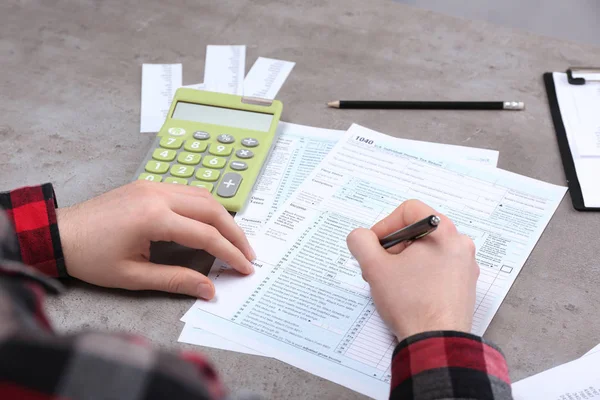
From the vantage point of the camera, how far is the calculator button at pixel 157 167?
0.78 metres

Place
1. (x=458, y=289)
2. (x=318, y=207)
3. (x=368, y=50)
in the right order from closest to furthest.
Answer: (x=458, y=289), (x=318, y=207), (x=368, y=50)

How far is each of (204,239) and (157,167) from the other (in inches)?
6.5

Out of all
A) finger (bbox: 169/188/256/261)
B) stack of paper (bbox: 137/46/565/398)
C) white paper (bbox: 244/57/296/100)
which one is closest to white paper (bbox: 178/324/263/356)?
stack of paper (bbox: 137/46/565/398)

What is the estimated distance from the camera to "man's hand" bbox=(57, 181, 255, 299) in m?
0.65

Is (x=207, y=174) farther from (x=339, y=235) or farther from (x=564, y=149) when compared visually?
(x=564, y=149)

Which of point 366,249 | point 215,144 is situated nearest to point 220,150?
point 215,144

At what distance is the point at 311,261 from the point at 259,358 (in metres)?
0.13

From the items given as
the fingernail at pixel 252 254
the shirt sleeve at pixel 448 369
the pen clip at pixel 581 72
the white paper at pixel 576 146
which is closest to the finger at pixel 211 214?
the fingernail at pixel 252 254

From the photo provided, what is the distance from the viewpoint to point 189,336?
63 centimetres

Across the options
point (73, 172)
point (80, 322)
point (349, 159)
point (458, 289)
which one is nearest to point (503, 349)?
point (458, 289)

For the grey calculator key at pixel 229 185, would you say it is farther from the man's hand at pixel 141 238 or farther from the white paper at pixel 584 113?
the white paper at pixel 584 113

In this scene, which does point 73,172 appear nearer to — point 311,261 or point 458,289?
point 311,261

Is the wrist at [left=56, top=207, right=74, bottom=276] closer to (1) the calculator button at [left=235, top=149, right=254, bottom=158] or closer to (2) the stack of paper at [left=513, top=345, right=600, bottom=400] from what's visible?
(1) the calculator button at [left=235, top=149, right=254, bottom=158]

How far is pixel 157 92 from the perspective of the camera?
0.96 metres
